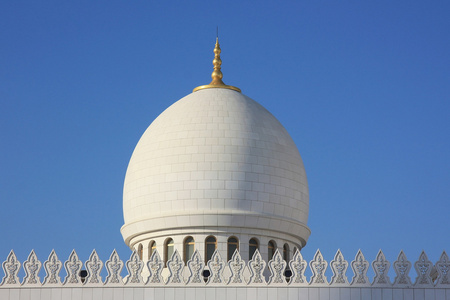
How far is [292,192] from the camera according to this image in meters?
31.6

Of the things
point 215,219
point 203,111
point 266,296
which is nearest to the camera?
point 266,296

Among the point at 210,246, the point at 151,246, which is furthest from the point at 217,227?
the point at 151,246

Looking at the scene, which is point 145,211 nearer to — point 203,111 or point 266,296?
point 203,111

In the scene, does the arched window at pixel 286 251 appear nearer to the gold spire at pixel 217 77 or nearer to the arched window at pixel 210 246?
the arched window at pixel 210 246

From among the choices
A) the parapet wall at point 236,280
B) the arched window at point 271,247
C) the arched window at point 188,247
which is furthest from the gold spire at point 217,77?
the parapet wall at point 236,280

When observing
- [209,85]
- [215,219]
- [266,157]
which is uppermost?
[209,85]

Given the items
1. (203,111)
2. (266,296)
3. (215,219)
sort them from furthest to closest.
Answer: (203,111), (215,219), (266,296)

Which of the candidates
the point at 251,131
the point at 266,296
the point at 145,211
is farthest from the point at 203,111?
the point at 266,296

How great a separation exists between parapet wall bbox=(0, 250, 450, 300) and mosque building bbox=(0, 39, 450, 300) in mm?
26

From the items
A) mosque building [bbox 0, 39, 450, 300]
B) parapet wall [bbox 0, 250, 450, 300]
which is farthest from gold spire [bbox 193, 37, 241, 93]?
parapet wall [bbox 0, 250, 450, 300]

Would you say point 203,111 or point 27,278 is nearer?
point 27,278

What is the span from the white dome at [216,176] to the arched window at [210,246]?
35cm

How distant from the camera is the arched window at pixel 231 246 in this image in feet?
99.4

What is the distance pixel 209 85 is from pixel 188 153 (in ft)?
12.4
